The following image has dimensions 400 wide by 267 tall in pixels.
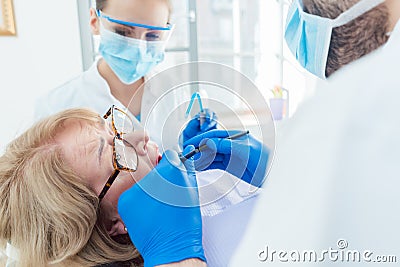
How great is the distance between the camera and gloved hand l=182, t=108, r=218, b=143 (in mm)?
1021

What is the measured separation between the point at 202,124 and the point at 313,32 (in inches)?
15.4

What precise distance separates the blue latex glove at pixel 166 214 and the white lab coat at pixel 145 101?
0.46 ft

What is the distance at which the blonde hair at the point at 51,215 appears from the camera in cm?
86

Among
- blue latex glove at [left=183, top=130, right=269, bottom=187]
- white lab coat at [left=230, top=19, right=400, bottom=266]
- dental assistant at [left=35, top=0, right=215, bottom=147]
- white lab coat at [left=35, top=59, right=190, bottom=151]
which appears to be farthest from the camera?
dental assistant at [left=35, top=0, right=215, bottom=147]

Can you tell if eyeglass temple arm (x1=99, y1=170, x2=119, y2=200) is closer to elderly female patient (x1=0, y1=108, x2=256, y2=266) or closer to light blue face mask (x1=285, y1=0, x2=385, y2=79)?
elderly female patient (x1=0, y1=108, x2=256, y2=266)

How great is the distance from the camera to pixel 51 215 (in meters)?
0.86

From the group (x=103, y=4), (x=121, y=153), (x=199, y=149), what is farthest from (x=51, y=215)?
(x=103, y=4)

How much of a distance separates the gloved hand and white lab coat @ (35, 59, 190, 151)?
0.03 m

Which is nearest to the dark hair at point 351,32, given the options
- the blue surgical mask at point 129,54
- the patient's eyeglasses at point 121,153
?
the patient's eyeglasses at point 121,153

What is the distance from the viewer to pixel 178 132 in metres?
0.99

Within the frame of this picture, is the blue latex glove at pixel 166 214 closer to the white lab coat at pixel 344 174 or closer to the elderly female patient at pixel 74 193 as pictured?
the elderly female patient at pixel 74 193

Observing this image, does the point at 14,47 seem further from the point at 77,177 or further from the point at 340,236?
the point at 340,236

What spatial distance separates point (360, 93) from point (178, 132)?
698mm

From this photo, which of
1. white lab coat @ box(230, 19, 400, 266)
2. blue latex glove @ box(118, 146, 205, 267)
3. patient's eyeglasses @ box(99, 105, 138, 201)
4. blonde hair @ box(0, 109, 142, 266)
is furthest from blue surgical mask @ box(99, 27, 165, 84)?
white lab coat @ box(230, 19, 400, 266)
